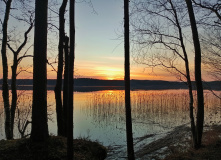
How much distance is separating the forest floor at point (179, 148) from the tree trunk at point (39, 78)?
214 inches

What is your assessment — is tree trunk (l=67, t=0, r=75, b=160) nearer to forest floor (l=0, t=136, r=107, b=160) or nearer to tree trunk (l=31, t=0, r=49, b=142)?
forest floor (l=0, t=136, r=107, b=160)

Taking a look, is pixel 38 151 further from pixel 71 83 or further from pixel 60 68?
pixel 60 68

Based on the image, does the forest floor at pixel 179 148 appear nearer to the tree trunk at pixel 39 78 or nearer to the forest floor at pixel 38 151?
the forest floor at pixel 38 151

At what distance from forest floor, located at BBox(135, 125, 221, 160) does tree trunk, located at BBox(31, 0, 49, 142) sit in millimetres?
5435

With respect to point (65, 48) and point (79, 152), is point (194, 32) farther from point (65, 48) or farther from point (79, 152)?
point (79, 152)

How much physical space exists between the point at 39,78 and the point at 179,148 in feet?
27.9

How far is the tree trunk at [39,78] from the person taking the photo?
289 inches

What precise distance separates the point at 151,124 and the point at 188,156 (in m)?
10.8

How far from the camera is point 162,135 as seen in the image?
1619cm

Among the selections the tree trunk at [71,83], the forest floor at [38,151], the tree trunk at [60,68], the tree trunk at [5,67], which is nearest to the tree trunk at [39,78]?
the forest floor at [38,151]

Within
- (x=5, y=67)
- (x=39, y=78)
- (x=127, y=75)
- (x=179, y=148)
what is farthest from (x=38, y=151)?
(x=179, y=148)

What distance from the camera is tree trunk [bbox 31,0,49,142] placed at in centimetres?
733

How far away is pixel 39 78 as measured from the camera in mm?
7336

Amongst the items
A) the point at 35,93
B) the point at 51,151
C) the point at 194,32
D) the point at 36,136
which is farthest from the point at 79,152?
the point at 194,32
